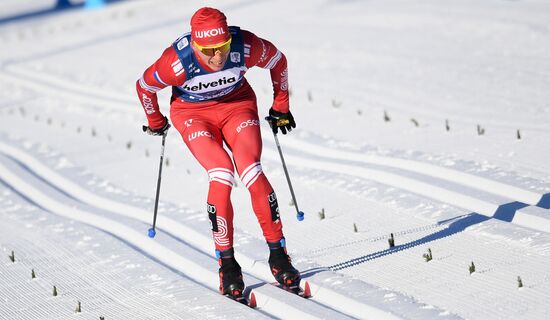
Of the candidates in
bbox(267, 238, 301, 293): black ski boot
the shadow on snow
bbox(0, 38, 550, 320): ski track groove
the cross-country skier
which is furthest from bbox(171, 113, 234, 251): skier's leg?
bbox(0, 38, 550, 320): ski track groove

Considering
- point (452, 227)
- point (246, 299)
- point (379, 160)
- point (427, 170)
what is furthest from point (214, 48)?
point (379, 160)

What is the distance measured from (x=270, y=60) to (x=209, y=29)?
2.62 feet

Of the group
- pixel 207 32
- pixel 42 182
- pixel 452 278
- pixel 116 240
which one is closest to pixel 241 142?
pixel 207 32

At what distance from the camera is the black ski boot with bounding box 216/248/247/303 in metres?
7.48

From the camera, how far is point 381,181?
10.1 metres

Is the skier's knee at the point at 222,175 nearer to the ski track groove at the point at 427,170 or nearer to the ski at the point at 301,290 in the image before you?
the ski at the point at 301,290

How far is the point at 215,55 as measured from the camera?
7.39 m

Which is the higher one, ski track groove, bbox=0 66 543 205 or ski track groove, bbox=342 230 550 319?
ski track groove, bbox=342 230 550 319

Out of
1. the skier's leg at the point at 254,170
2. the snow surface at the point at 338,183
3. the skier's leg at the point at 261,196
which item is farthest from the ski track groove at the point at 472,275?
the skier's leg at the point at 254,170

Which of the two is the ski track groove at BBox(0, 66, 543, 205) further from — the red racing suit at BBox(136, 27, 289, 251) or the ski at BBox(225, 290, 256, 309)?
the ski at BBox(225, 290, 256, 309)

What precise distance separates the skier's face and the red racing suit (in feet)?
0.21

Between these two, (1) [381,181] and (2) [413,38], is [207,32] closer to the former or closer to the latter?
(1) [381,181]

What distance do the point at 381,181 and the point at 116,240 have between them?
102 inches

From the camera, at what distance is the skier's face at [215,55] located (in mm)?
7359
